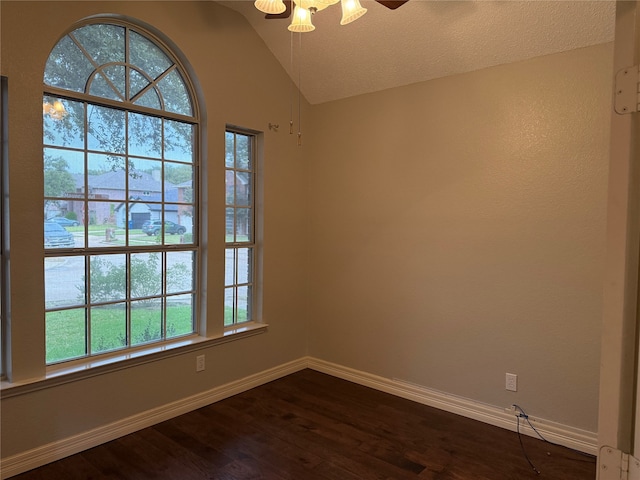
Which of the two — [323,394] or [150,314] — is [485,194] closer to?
[323,394]

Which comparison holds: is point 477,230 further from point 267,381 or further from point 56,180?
point 56,180

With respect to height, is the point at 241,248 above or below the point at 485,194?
below

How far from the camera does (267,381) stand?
357cm

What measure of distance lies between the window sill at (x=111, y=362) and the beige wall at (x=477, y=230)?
115 centimetres

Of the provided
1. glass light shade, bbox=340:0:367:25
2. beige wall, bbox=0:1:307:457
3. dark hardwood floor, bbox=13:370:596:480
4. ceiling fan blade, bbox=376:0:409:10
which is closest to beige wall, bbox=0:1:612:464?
beige wall, bbox=0:1:307:457

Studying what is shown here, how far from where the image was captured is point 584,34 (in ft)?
7.94

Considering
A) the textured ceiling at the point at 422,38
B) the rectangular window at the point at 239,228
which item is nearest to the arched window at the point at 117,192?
the rectangular window at the point at 239,228

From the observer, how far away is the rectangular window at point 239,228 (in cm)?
338

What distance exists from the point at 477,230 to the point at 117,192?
250 cm

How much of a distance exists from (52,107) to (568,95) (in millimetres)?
3140

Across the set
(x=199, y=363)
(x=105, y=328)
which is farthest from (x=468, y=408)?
(x=105, y=328)

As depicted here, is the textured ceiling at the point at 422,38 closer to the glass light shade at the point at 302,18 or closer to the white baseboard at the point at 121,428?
the glass light shade at the point at 302,18

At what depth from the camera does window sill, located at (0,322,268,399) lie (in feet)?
7.27

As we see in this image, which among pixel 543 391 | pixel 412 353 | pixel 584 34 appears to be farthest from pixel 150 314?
pixel 584 34
